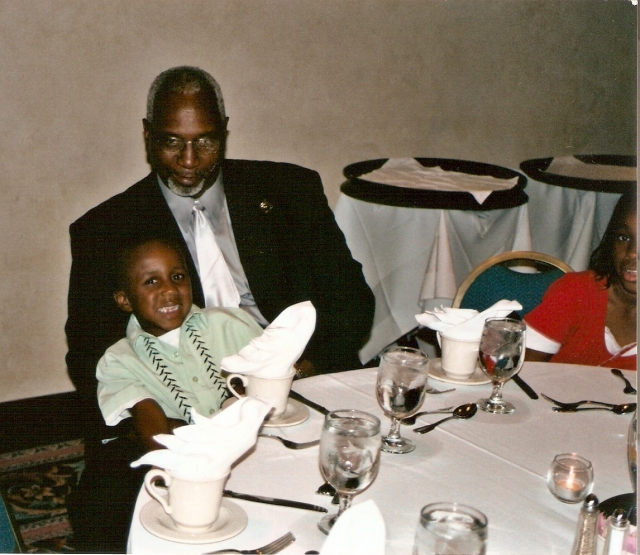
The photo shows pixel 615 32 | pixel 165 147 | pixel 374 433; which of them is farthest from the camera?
pixel 615 32

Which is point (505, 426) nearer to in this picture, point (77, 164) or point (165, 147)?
point (165, 147)

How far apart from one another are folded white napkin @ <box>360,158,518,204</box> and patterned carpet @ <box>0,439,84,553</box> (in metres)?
1.37

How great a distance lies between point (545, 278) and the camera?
197 centimetres

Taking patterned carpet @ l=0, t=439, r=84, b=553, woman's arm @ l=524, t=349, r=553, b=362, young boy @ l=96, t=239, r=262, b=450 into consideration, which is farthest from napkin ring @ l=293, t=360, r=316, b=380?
patterned carpet @ l=0, t=439, r=84, b=553

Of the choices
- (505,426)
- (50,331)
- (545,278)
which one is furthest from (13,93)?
(505,426)

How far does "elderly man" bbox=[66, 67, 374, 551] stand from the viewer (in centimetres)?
182

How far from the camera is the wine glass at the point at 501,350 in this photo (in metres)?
1.26

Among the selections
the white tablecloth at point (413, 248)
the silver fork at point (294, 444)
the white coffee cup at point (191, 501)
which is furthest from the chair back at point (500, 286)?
the white coffee cup at point (191, 501)

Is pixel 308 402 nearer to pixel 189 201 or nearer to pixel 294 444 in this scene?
pixel 294 444

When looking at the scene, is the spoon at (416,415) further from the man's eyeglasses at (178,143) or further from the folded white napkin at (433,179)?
the folded white napkin at (433,179)

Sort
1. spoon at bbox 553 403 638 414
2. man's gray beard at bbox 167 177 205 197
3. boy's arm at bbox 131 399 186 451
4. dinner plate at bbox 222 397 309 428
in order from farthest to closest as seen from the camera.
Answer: man's gray beard at bbox 167 177 205 197
boy's arm at bbox 131 399 186 451
spoon at bbox 553 403 638 414
dinner plate at bbox 222 397 309 428

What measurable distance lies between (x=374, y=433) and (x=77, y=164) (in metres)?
2.10

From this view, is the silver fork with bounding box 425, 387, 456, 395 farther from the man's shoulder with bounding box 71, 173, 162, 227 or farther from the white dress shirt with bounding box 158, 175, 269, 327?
the man's shoulder with bounding box 71, 173, 162, 227

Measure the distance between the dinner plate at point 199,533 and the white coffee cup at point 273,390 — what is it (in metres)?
0.26
